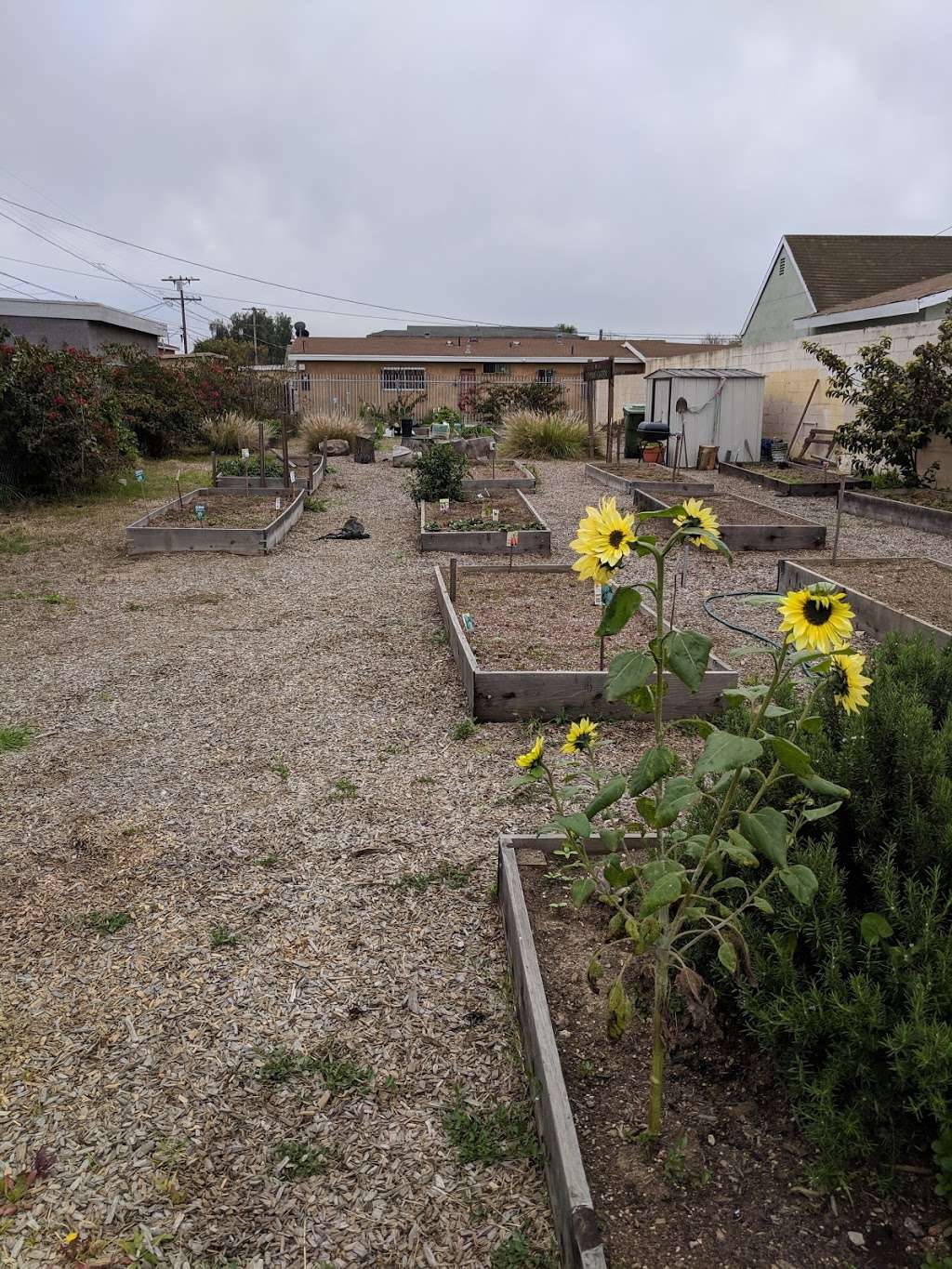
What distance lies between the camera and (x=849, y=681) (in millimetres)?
1971

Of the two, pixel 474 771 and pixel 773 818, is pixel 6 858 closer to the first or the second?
pixel 474 771

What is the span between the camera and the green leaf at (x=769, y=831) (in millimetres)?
1726

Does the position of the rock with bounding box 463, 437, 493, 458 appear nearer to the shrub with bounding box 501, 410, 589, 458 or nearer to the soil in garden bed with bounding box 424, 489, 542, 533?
the shrub with bounding box 501, 410, 589, 458

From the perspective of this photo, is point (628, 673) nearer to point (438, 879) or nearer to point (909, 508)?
point (438, 879)

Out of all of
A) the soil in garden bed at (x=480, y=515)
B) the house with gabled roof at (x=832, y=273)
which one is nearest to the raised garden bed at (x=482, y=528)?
the soil in garden bed at (x=480, y=515)

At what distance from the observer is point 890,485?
1285 cm

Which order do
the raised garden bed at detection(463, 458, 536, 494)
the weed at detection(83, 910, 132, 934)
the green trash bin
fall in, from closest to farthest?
1. the weed at detection(83, 910, 132, 934)
2. the raised garden bed at detection(463, 458, 536, 494)
3. the green trash bin

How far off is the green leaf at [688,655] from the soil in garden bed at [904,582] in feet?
16.8

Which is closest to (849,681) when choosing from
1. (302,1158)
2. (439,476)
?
(302,1158)

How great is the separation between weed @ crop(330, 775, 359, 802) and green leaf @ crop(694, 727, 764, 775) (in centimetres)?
266

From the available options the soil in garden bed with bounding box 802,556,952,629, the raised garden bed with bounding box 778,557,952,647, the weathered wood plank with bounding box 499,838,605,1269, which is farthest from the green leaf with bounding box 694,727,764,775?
the soil in garden bed with bounding box 802,556,952,629

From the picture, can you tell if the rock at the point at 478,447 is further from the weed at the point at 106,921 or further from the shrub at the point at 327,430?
the weed at the point at 106,921

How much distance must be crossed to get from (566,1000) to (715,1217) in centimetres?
75

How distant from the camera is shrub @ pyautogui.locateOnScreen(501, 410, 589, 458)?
1934 centimetres
